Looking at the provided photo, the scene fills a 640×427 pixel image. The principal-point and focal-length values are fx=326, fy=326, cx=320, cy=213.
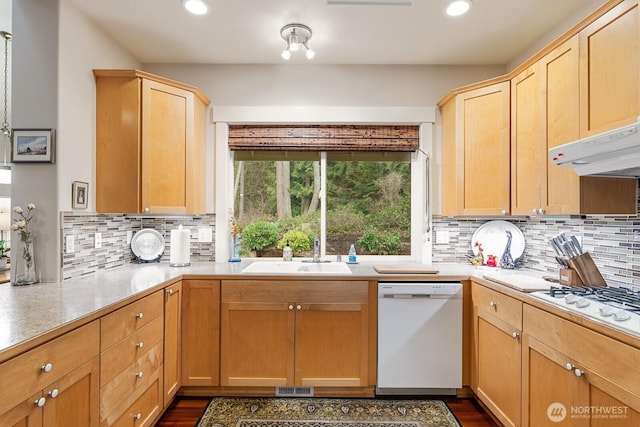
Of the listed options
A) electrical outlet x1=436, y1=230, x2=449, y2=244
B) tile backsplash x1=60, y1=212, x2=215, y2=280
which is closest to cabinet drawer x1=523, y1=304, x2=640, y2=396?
electrical outlet x1=436, y1=230, x2=449, y2=244

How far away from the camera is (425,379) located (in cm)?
221

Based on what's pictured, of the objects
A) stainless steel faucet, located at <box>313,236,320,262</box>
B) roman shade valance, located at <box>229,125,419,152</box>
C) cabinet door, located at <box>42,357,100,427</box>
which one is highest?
roman shade valance, located at <box>229,125,419,152</box>

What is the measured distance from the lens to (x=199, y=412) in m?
2.11

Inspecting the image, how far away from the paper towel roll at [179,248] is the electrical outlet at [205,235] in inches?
12.6

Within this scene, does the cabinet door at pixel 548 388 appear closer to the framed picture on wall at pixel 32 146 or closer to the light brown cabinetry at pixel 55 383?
the light brown cabinetry at pixel 55 383

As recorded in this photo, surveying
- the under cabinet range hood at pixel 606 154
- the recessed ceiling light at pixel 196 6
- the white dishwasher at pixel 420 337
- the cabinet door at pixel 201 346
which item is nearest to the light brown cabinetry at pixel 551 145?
the under cabinet range hood at pixel 606 154

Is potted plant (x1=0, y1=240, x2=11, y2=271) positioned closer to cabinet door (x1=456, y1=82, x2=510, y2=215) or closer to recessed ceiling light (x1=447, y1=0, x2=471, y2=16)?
cabinet door (x1=456, y1=82, x2=510, y2=215)

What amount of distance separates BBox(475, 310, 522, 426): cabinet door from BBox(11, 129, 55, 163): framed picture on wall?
109 inches

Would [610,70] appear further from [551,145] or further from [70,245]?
[70,245]

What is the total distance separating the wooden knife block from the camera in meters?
1.72

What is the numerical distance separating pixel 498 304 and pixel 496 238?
0.91 m

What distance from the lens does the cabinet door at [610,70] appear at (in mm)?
1391

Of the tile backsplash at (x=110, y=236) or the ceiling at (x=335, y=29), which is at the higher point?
the ceiling at (x=335, y=29)

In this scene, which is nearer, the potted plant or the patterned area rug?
the patterned area rug
